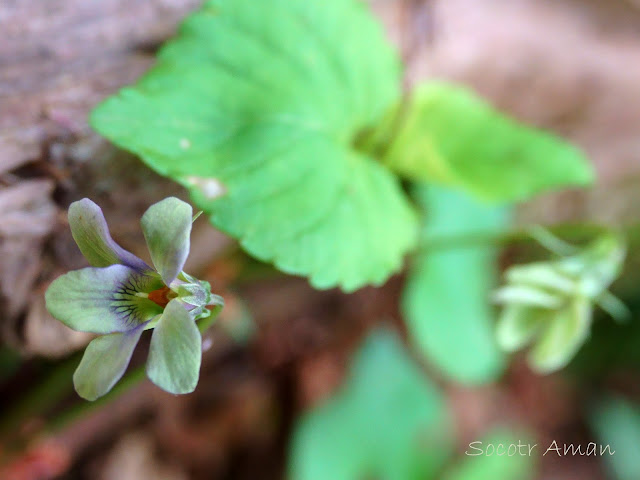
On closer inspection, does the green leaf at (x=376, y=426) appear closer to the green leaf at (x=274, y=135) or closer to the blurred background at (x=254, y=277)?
the blurred background at (x=254, y=277)

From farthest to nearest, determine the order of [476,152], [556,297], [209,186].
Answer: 1. [476,152]
2. [556,297]
3. [209,186]

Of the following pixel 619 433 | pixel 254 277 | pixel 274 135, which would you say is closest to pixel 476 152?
pixel 274 135

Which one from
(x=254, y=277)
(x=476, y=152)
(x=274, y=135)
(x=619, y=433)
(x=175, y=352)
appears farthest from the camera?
(x=619, y=433)

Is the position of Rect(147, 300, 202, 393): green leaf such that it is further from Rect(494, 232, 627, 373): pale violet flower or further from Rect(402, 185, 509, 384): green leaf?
Rect(402, 185, 509, 384): green leaf

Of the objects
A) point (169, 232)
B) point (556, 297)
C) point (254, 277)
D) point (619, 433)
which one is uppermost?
point (169, 232)

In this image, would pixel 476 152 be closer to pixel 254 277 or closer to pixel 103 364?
pixel 254 277

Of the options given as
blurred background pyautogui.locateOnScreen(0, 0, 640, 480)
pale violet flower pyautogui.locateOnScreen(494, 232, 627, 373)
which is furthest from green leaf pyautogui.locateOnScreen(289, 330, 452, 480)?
pale violet flower pyautogui.locateOnScreen(494, 232, 627, 373)

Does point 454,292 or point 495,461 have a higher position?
point 454,292

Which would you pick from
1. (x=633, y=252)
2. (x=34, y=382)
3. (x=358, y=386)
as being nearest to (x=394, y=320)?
→ (x=358, y=386)
